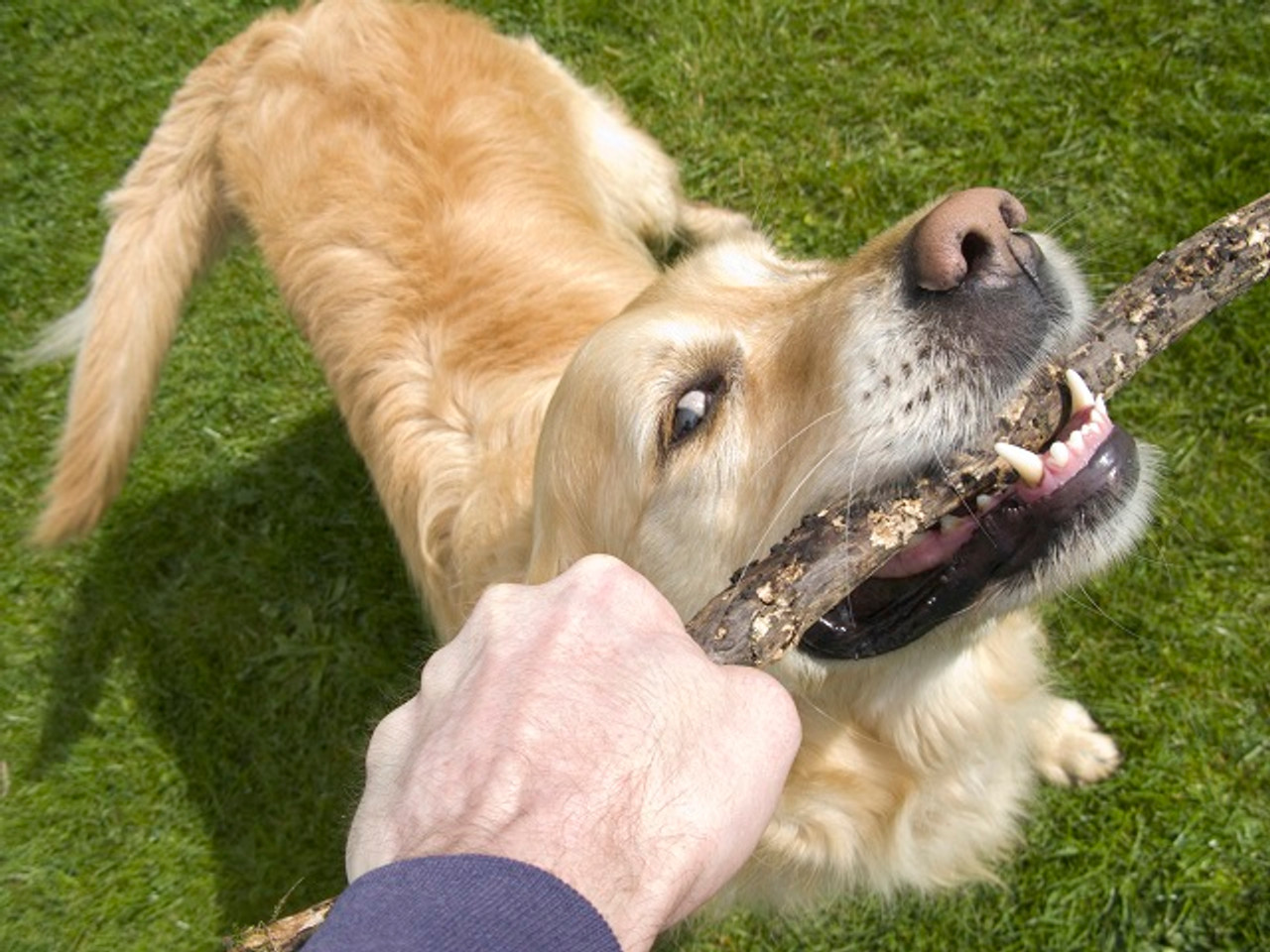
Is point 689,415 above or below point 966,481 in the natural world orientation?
below

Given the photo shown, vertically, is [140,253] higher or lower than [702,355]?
lower

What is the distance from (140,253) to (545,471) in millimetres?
1932

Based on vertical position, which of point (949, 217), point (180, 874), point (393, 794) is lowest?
point (180, 874)

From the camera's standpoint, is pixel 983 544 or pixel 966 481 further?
pixel 983 544

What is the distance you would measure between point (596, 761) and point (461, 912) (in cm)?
24

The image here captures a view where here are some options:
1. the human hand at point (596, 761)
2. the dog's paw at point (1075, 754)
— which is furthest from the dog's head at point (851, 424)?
the dog's paw at point (1075, 754)

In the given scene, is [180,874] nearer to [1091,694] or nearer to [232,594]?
[232,594]

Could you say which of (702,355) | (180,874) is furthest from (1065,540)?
(180,874)

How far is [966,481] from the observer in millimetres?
1744

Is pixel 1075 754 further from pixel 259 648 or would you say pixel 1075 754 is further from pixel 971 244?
pixel 259 648

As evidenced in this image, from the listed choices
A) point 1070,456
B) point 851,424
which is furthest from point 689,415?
point 1070,456

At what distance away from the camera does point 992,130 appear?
13.6 feet

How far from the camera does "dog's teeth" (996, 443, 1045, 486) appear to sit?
173cm

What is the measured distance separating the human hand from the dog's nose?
78 cm
